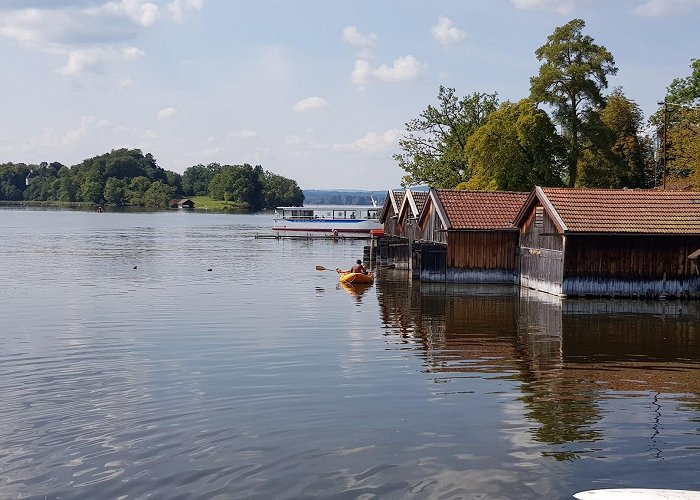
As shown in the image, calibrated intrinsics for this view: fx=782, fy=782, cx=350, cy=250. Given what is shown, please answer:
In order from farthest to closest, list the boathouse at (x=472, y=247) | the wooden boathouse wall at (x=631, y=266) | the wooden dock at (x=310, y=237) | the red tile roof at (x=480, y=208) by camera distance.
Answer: the wooden dock at (x=310, y=237) < the red tile roof at (x=480, y=208) < the boathouse at (x=472, y=247) < the wooden boathouse wall at (x=631, y=266)

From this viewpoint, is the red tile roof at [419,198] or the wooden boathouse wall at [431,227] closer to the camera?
the wooden boathouse wall at [431,227]

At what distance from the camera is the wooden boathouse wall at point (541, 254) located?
123ft

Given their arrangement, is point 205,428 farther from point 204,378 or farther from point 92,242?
point 92,242

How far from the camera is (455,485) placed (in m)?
13.8

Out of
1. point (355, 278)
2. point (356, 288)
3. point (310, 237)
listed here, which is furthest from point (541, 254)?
point (310, 237)

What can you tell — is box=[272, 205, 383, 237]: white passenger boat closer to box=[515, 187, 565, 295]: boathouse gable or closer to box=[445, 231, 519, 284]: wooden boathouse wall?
box=[445, 231, 519, 284]: wooden boathouse wall

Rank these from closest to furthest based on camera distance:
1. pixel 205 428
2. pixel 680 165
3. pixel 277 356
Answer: pixel 205 428, pixel 277 356, pixel 680 165

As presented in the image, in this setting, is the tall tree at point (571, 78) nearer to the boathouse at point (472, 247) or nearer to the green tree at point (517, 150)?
the green tree at point (517, 150)

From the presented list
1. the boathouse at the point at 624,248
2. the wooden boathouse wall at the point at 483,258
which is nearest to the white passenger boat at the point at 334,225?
the wooden boathouse wall at the point at 483,258

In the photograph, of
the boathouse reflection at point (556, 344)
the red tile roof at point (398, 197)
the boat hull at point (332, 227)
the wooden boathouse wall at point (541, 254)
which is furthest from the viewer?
the boat hull at point (332, 227)

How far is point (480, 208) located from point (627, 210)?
29.4 ft

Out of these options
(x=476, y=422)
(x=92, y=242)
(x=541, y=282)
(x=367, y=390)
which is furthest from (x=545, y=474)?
(x=92, y=242)

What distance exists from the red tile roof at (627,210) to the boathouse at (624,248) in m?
0.05

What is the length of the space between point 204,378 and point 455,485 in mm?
9320
